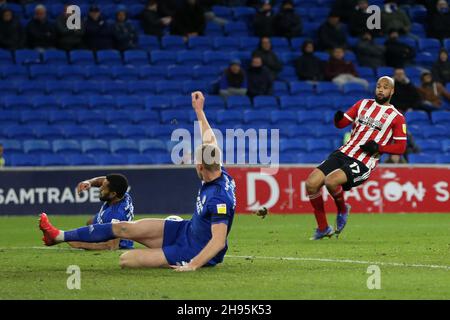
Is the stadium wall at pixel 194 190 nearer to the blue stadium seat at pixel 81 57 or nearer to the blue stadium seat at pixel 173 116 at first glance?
the blue stadium seat at pixel 173 116

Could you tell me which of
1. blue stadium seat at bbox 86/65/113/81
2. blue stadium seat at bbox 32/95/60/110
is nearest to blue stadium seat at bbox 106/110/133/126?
blue stadium seat at bbox 32/95/60/110

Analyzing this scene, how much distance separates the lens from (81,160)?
21625 millimetres

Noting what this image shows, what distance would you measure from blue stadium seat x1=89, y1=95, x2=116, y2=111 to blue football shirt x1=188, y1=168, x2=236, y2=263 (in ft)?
42.0

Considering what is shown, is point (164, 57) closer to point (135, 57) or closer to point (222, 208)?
point (135, 57)

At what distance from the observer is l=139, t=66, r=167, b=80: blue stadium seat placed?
2409 cm

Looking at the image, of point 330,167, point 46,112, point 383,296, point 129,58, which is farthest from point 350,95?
point 383,296

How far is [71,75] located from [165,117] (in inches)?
91.2

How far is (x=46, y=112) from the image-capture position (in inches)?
890

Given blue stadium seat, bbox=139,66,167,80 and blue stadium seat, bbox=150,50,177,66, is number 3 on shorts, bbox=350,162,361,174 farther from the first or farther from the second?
blue stadium seat, bbox=150,50,177,66

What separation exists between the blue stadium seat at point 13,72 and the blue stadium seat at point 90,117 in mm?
1738

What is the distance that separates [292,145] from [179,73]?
10.4 feet

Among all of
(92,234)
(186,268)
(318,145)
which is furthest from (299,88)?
(186,268)

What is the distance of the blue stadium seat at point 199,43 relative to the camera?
82.1ft

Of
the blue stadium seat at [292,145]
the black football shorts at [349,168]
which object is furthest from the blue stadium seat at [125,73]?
the black football shorts at [349,168]
